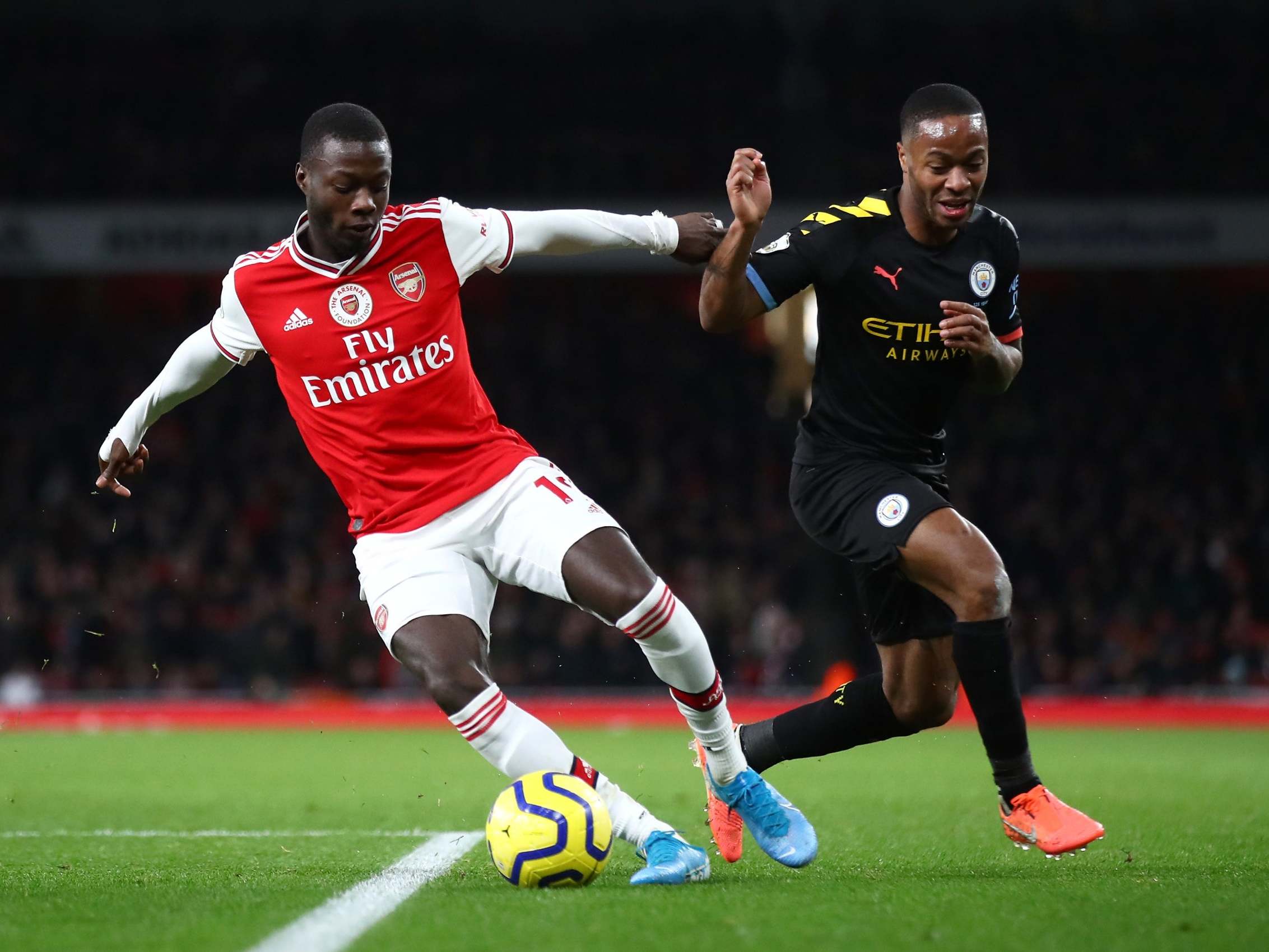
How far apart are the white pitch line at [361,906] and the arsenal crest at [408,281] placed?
5.54ft

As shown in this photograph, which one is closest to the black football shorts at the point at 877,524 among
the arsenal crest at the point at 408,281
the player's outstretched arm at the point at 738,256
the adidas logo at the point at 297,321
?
the player's outstretched arm at the point at 738,256

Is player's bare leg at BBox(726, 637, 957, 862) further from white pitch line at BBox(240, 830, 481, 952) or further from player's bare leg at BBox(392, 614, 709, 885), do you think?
white pitch line at BBox(240, 830, 481, 952)

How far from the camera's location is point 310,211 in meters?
4.54

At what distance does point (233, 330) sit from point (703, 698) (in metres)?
1.79

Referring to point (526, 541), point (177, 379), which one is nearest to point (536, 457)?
point (526, 541)

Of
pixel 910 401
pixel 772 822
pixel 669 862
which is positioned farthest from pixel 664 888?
pixel 910 401

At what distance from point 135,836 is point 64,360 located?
16.0 meters

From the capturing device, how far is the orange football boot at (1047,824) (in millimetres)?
4344

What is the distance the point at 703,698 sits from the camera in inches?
177

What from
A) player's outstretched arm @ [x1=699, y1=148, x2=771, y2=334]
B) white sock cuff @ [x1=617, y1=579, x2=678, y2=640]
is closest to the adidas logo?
player's outstretched arm @ [x1=699, y1=148, x2=771, y2=334]

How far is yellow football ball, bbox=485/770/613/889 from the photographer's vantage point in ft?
13.6

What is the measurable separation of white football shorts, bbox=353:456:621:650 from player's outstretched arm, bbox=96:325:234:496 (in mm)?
760

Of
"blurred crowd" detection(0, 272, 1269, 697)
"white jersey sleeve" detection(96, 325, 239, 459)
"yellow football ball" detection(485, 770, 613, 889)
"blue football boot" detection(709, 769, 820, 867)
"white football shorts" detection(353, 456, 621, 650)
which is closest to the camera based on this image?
"yellow football ball" detection(485, 770, 613, 889)

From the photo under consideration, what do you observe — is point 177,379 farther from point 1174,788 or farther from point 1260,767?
point 1260,767
